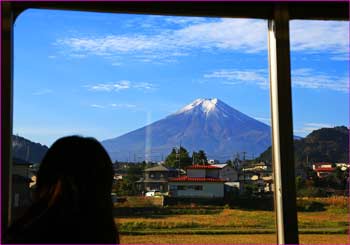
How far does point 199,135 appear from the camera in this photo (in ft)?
7.27

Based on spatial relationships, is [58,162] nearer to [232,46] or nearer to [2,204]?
[2,204]

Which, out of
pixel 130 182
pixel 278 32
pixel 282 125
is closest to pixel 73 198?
pixel 130 182

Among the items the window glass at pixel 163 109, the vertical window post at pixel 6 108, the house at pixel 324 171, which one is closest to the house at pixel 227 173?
the window glass at pixel 163 109

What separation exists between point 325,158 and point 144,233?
91cm

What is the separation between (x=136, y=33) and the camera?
216cm

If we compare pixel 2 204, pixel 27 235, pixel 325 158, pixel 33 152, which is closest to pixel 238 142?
pixel 325 158

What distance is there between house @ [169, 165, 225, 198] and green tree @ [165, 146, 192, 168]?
0.03 m

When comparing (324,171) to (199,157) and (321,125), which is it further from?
(199,157)

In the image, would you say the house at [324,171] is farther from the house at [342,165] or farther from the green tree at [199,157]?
the green tree at [199,157]

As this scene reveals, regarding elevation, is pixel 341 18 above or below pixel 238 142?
above

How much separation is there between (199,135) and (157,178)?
10.6 inches

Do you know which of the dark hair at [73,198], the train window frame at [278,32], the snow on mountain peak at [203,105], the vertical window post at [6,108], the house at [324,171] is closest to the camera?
the dark hair at [73,198]

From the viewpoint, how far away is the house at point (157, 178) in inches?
83.5

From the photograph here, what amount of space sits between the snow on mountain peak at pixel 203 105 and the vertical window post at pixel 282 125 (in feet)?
0.86
